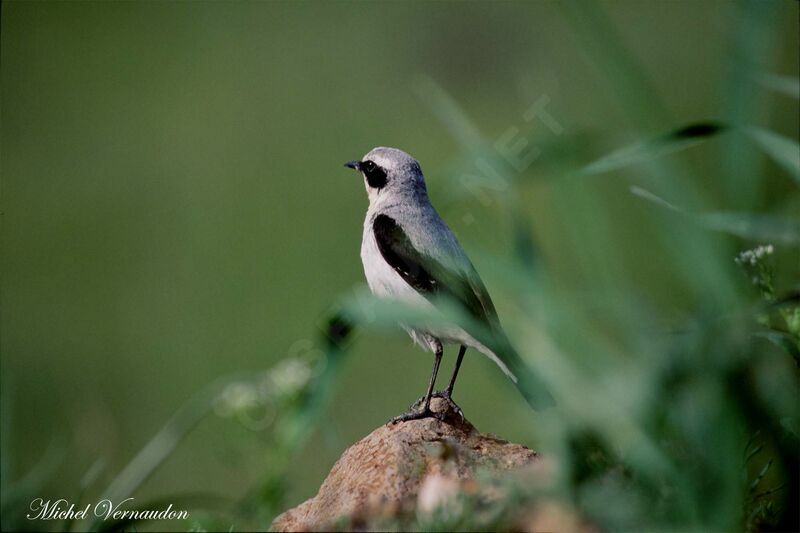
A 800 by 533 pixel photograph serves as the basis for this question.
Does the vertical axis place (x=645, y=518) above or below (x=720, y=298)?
below

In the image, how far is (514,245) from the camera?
6.38 ft

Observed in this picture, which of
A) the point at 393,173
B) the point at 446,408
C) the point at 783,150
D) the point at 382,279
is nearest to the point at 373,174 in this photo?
the point at 393,173

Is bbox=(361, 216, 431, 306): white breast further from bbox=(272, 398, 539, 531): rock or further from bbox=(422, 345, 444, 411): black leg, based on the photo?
bbox=(272, 398, 539, 531): rock

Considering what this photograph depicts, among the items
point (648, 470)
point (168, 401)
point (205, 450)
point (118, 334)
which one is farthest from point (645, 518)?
point (118, 334)

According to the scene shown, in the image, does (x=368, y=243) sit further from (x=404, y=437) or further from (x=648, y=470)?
(x=648, y=470)

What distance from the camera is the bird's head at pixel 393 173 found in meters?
3.48

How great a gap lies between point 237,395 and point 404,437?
0.47 meters

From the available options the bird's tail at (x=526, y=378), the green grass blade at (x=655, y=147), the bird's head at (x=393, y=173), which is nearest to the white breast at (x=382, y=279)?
the bird's head at (x=393, y=173)

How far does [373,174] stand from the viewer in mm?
3635

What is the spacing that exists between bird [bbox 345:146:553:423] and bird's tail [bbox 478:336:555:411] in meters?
0.14
